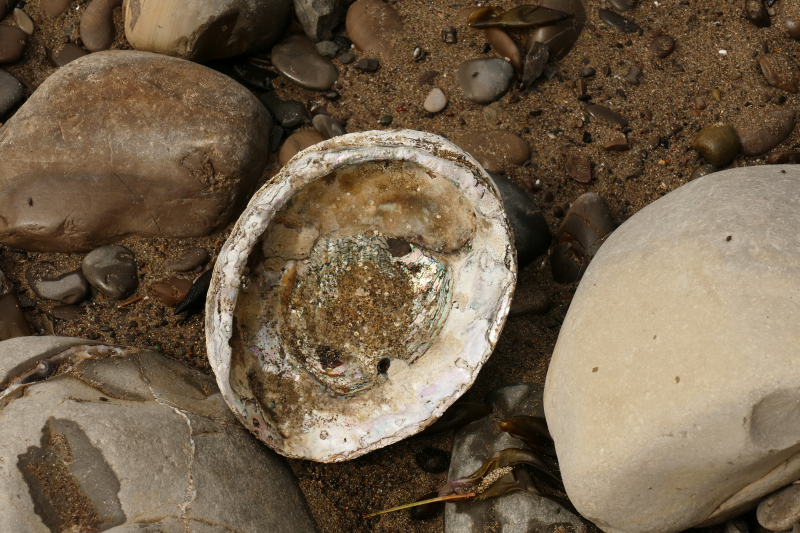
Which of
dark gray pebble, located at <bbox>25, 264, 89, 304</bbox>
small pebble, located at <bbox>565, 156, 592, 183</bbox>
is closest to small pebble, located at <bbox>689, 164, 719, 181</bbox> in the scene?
small pebble, located at <bbox>565, 156, 592, 183</bbox>

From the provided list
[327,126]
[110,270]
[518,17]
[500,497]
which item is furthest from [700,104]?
[110,270]

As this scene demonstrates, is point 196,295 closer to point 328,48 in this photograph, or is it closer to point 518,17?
point 328,48

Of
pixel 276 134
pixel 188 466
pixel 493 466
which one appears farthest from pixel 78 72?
pixel 493 466

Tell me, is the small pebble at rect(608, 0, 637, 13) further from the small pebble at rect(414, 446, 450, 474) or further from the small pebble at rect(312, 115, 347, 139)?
the small pebble at rect(414, 446, 450, 474)

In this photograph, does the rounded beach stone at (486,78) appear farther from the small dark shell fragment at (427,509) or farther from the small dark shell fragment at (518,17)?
the small dark shell fragment at (427,509)

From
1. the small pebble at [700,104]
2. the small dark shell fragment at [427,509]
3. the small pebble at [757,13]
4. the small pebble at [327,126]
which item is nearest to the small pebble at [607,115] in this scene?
the small pebble at [700,104]

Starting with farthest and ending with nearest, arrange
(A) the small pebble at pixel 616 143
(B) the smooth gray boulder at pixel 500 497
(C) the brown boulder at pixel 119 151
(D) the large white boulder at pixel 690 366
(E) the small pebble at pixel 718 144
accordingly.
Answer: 1. (A) the small pebble at pixel 616 143
2. (E) the small pebble at pixel 718 144
3. (C) the brown boulder at pixel 119 151
4. (B) the smooth gray boulder at pixel 500 497
5. (D) the large white boulder at pixel 690 366
